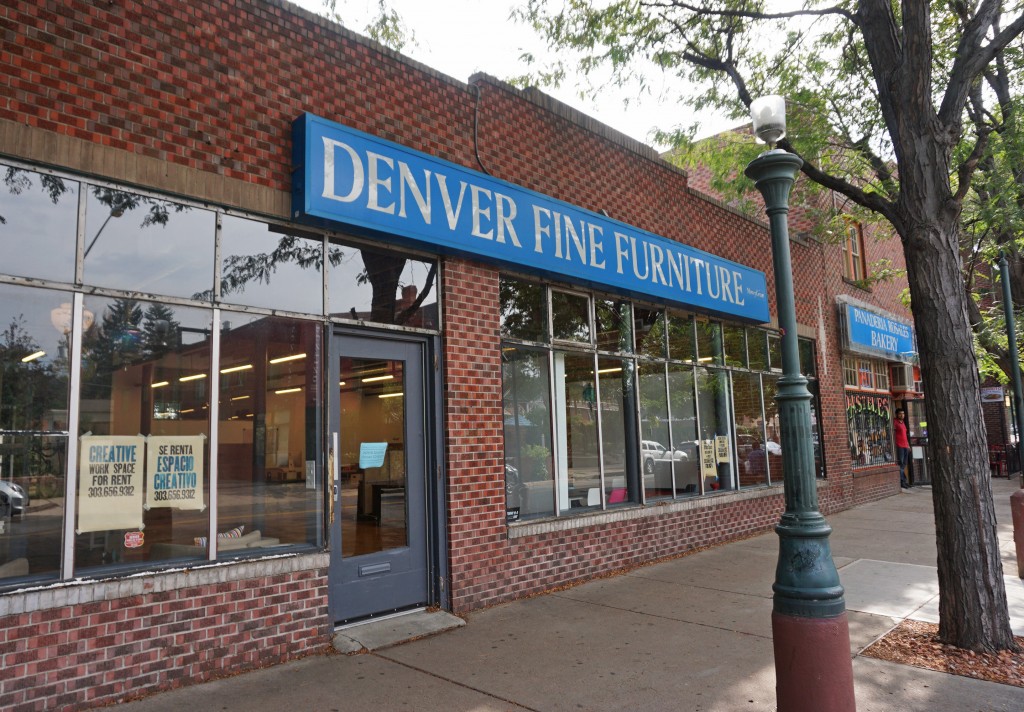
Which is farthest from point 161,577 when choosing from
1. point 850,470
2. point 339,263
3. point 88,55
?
point 850,470

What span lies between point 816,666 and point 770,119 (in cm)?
329

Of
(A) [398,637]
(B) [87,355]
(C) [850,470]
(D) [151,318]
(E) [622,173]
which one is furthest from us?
(C) [850,470]

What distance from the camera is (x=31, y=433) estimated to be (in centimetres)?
458

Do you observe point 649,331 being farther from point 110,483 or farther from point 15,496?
point 15,496

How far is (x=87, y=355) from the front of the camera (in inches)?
192

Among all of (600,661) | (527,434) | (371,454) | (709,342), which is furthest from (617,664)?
(709,342)

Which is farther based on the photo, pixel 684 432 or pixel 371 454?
pixel 684 432

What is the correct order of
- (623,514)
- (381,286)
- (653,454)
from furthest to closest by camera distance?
(653,454), (623,514), (381,286)

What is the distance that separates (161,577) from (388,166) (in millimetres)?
3853

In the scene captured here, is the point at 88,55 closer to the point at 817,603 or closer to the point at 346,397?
the point at 346,397

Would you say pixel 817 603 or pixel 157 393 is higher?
pixel 157 393

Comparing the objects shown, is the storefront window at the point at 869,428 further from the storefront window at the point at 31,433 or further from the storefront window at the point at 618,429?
the storefront window at the point at 31,433

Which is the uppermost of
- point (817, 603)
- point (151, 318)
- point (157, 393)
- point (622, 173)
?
point (622, 173)

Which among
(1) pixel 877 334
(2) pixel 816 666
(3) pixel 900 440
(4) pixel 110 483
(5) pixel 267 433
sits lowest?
(2) pixel 816 666
